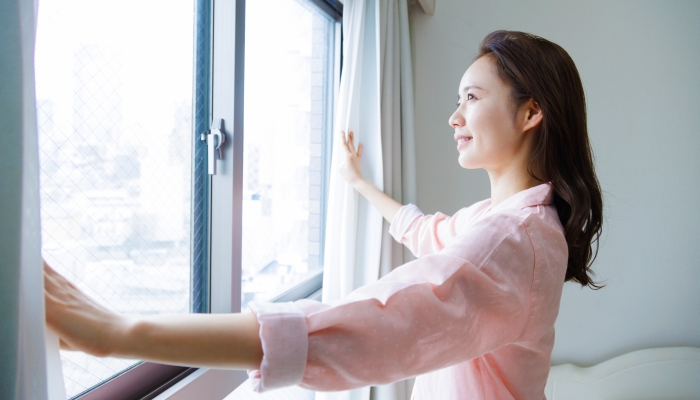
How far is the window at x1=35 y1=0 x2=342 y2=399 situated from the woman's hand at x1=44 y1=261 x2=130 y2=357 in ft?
1.21

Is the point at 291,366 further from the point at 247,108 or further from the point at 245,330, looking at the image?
the point at 247,108

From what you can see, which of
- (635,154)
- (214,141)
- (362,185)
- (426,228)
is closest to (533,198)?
(426,228)

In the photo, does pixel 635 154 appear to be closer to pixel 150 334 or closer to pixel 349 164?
pixel 349 164

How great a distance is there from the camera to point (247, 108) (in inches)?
51.6

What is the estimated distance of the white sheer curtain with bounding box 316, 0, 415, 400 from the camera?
145 centimetres

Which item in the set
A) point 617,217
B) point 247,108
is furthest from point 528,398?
point 617,217

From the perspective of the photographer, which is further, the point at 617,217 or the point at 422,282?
the point at 617,217

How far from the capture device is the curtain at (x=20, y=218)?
1.17ft

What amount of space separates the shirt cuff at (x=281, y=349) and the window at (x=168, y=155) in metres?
0.52

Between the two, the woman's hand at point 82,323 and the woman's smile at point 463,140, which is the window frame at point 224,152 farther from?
the woman's hand at point 82,323

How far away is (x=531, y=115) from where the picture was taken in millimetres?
919

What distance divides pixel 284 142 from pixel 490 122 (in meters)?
0.82

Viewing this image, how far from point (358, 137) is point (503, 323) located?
3.19ft

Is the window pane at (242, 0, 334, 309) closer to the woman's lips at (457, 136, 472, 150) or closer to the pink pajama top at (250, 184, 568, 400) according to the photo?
the woman's lips at (457, 136, 472, 150)
